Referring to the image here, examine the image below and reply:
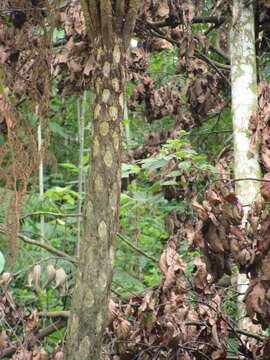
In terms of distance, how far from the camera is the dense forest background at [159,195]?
3086mm

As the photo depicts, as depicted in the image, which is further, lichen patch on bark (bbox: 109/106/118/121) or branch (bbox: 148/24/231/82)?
branch (bbox: 148/24/231/82)

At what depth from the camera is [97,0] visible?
8.82 feet

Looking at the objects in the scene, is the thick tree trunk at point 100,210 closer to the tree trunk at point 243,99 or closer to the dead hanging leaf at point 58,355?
the dead hanging leaf at point 58,355

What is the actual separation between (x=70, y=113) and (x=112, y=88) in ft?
24.6

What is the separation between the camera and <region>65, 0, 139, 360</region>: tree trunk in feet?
8.54

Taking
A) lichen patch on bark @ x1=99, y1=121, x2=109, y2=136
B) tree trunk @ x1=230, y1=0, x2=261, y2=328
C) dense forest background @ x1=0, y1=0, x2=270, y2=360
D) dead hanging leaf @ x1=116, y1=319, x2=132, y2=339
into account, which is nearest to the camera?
lichen patch on bark @ x1=99, y1=121, x2=109, y2=136

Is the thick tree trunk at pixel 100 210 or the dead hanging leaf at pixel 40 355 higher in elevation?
the thick tree trunk at pixel 100 210

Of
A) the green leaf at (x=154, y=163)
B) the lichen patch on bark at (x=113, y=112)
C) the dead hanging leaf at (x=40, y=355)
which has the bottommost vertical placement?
the dead hanging leaf at (x=40, y=355)

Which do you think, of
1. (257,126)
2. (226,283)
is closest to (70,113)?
(226,283)

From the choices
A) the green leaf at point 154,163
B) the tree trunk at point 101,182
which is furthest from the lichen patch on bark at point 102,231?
the green leaf at point 154,163

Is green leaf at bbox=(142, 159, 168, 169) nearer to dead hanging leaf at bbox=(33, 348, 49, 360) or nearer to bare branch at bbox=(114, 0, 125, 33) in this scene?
dead hanging leaf at bbox=(33, 348, 49, 360)

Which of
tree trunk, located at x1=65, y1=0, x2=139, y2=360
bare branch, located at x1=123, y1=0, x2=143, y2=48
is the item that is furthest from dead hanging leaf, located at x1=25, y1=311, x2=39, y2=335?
bare branch, located at x1=123, y1=0, x2=143, y2=48

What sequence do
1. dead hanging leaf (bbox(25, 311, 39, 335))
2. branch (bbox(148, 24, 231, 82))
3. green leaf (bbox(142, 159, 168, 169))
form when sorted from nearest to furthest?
dead hanging leaf (bbox(25, 311, 39, 335))
green leaf (bbox(142, 159, 168, 169))
branch (bbox(148, 24, 231, 82))

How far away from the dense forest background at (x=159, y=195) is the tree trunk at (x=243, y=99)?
62 millimetres
